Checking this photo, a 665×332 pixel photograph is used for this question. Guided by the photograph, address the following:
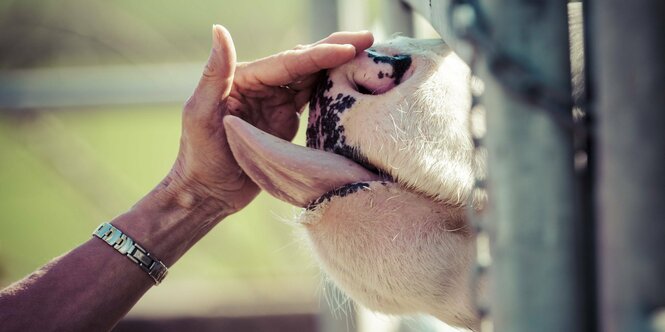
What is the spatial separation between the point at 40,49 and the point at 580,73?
409cm

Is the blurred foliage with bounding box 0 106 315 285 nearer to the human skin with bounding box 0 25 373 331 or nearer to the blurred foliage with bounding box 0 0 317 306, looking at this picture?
Result: the blurred foliage with bounding box 0 0 317 306

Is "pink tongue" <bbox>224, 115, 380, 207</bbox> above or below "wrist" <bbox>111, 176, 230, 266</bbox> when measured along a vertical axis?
above

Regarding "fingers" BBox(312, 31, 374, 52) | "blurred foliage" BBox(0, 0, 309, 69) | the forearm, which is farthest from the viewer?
"blurred foliage" BBox(0, 0, 309, 69)

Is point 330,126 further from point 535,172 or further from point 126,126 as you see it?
point 126,126

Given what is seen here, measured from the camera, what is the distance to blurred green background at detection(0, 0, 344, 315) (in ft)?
12.4

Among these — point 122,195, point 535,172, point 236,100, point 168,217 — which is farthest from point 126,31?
point 535,172

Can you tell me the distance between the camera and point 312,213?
84cm

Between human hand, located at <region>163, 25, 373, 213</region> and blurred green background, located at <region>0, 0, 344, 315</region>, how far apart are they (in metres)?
1.83

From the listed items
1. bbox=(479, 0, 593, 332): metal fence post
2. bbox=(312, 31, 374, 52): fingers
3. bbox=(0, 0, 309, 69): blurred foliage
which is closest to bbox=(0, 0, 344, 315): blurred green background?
bbox=(0, 0, 309, 69): blurred foliage

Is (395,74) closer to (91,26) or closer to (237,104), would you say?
(237,104)

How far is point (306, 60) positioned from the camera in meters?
0.92

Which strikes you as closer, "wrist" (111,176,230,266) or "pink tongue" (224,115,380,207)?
"pink tongue" (224,115,380,207)

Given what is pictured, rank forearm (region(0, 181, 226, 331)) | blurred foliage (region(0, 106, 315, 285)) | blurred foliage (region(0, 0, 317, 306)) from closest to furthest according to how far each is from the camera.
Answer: forearm (region(0, 181, 226, 331)), blurred foliage (region(0, 0, 317, 306)), blurred foliage (region(0, 106, 315, 285))

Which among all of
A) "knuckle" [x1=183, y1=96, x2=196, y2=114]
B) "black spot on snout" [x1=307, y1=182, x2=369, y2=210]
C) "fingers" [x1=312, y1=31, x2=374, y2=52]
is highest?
"fingers" [x1=312, y1=31, x2=374, y2=52]
